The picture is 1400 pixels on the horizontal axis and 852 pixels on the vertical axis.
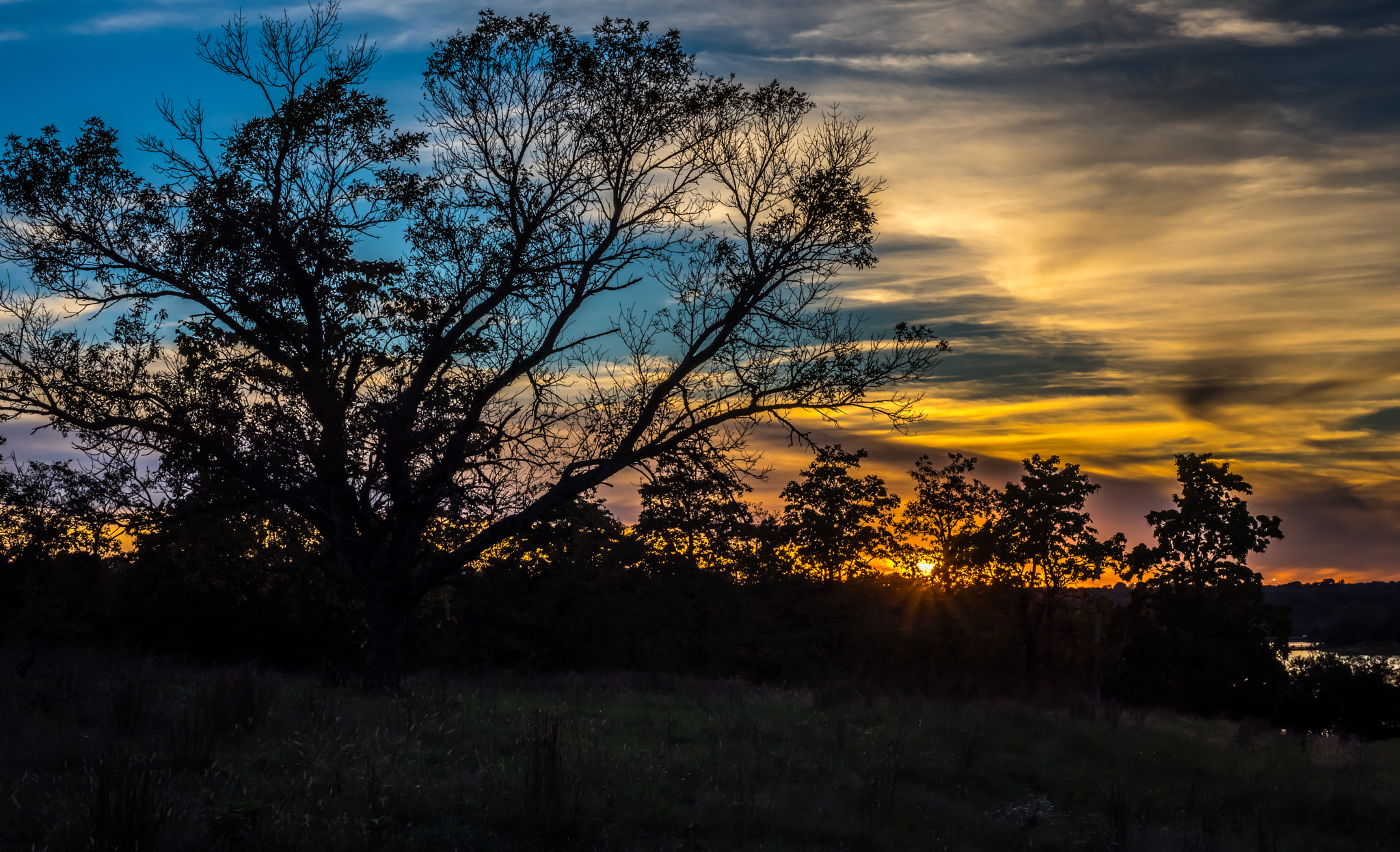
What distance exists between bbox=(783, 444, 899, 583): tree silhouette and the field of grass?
34.4 m

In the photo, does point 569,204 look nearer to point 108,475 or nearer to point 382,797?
point 108,475

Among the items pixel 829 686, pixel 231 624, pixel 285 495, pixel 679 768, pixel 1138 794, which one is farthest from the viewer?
pixel 231 624

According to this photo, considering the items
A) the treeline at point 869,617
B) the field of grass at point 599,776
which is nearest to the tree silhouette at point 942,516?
the treeline at point 869,617

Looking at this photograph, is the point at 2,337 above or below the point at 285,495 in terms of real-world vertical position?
above

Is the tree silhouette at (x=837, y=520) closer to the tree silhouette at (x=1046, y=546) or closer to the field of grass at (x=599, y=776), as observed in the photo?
the tree silhouette at (x=1046, y=546)

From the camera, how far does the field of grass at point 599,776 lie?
7.50m

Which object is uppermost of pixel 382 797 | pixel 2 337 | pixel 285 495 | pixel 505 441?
pixel 2 337

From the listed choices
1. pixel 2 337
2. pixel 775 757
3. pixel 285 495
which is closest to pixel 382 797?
pixel 775 757

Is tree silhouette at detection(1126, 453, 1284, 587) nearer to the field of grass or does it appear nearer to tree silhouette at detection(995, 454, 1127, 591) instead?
tree silhouette at detection(995, 454, 1127, 591)

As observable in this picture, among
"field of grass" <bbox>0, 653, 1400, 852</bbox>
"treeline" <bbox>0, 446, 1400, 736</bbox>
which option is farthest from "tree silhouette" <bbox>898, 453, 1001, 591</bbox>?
"field of grass" <bbox>0, 653, 1400, 852</bbox>

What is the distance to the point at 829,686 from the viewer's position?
2117 cm

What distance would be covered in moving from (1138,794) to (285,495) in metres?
14.2

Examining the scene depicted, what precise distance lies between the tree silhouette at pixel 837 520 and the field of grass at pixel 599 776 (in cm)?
3439

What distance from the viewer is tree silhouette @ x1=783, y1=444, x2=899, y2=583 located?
52875 mm
